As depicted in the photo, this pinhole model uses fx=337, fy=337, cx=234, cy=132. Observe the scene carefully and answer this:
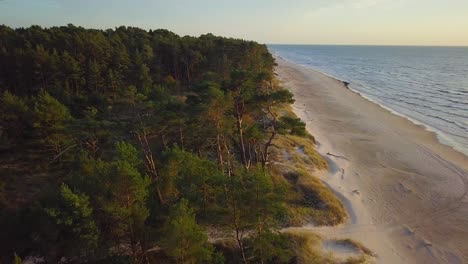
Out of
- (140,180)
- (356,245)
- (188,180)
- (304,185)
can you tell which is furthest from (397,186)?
(140,180)

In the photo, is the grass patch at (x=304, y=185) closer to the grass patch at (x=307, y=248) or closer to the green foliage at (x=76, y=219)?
the grass patch at (x=307, y=248)

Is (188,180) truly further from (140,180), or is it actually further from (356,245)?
(356,245)

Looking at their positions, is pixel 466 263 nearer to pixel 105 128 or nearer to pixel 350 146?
pixel 350 146

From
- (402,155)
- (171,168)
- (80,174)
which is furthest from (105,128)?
(402,155)

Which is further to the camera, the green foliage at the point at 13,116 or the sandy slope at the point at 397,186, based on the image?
the green foliage at the point at 13,116

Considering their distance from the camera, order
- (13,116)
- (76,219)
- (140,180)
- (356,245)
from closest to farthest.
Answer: (76,219) < (140,180) < (356,245) < (13,116)

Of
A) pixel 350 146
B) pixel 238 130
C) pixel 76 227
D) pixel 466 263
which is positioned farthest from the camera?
pixel 350 146

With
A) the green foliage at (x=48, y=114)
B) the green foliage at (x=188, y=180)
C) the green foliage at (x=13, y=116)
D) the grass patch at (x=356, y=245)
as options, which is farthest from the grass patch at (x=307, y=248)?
the green foliage at (x=13, y=116)
